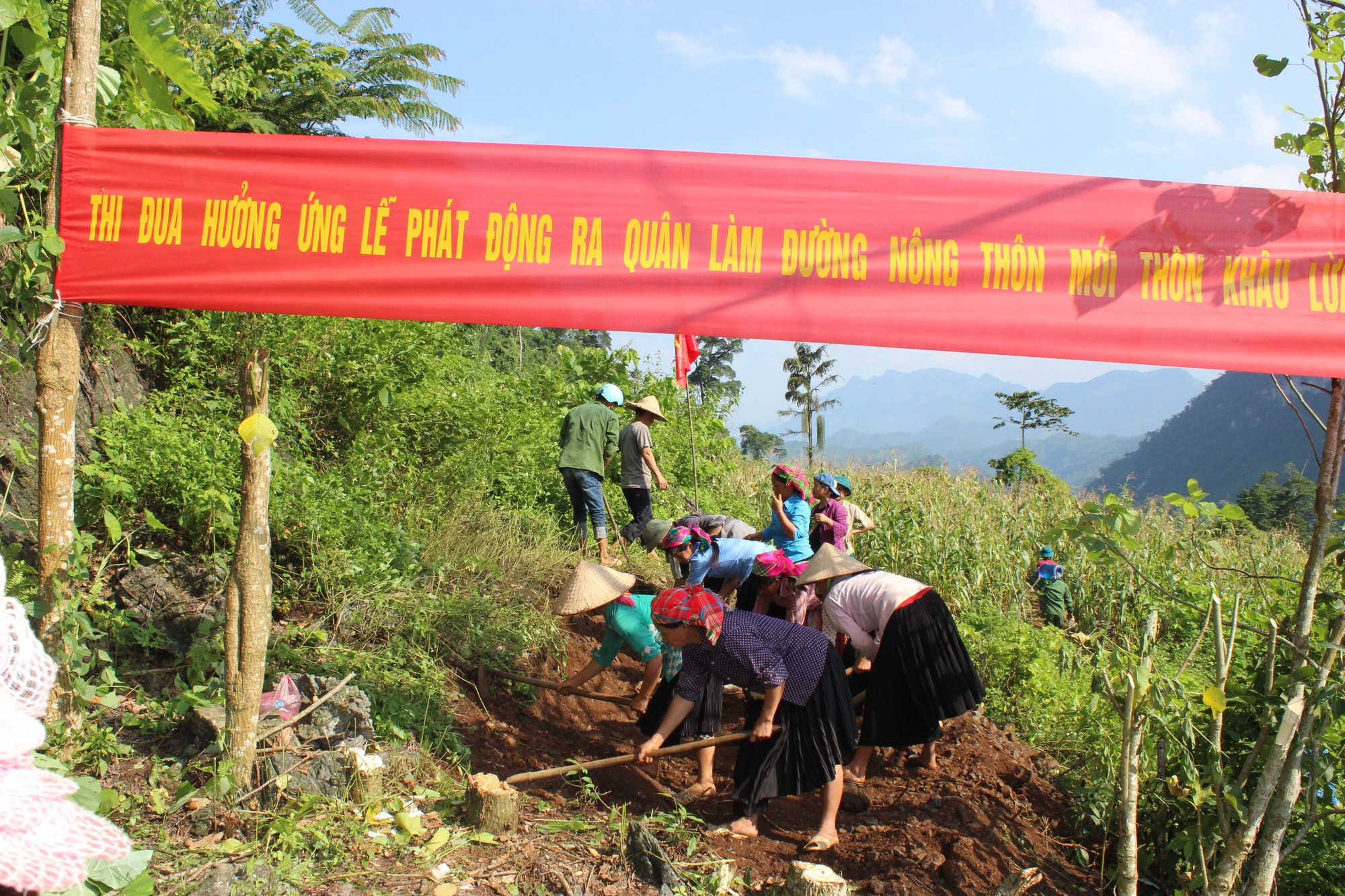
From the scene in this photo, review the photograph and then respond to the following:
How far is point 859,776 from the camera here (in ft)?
16.0

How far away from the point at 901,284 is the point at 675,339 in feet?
19.1

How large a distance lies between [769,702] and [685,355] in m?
4.94

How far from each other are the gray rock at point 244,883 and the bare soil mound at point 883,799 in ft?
4.50

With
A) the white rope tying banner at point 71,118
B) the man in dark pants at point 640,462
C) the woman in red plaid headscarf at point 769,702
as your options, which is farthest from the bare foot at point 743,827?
the white rope tying banner at point 71,118

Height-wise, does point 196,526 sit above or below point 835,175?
below

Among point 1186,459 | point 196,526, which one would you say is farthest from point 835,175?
point 1186,459

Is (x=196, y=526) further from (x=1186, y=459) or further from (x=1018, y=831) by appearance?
(x=1186, y=459)

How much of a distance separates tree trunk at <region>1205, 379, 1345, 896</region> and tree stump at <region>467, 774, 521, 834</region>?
270 cm

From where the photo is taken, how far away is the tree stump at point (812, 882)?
10.4 feet

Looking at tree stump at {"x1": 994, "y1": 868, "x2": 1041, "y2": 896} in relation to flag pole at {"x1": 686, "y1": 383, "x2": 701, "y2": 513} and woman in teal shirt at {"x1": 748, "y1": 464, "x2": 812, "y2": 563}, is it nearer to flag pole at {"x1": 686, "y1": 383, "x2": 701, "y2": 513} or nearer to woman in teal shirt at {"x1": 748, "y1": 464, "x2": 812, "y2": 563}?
woman in teal shirt at {"x1": 748, "y1": 464, "x2": 812, "y2": 563}

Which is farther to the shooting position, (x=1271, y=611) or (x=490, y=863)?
(x=1271, y=611)

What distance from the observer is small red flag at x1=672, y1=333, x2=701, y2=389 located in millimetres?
8344

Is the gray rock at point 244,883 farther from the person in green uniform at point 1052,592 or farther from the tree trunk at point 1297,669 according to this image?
the person in green uniform at point 1052,592

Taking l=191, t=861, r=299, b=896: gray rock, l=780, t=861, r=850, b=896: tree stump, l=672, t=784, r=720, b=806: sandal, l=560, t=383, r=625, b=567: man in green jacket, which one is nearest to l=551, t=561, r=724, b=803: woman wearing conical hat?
l=672, t=784, r=720, b=806: sandal
